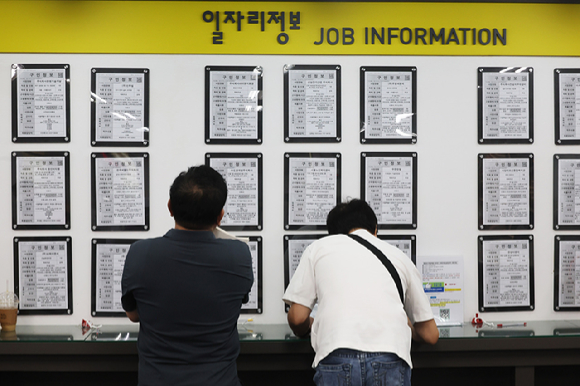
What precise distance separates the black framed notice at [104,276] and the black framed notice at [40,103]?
0.61 metres

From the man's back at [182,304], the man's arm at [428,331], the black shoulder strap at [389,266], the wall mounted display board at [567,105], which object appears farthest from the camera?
the wall mounted display board at [567,105]

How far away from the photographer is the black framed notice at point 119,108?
234 centimetres

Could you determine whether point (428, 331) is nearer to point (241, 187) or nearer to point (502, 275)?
point (502, 275)

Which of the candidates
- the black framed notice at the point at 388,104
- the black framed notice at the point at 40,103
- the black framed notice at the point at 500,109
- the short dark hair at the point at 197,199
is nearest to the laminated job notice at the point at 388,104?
the black framed notice at the point at 388,104

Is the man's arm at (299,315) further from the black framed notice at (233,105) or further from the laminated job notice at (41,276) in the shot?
the laminated job notice at (41,276)

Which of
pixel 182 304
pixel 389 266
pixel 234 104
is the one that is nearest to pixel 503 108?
pixel 389 266

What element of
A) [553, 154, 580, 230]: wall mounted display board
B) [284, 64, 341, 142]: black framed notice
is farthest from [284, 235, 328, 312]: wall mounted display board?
[553, 154, 580, 230]: wall mounted display board

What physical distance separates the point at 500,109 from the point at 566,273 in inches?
38.8

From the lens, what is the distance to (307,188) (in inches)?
93.8

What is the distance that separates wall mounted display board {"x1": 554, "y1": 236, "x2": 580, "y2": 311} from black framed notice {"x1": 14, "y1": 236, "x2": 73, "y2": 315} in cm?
266

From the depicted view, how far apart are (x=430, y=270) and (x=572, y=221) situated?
849 millimetres

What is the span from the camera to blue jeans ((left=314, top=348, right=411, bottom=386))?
1590 millimetres

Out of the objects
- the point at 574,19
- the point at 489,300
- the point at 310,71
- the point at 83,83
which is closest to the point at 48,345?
the point at 83,83

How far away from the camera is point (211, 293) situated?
1.46m
